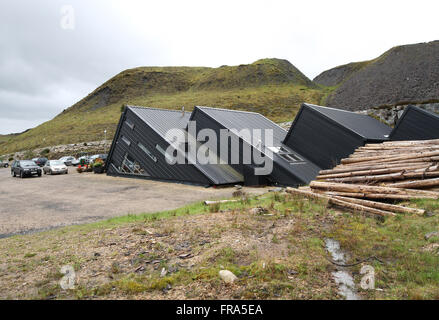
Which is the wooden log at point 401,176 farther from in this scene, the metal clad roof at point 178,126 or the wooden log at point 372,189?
the metal clad roof at point 178,126

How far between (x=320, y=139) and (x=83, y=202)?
17.1 meters

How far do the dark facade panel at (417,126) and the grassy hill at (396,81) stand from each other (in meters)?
20.0

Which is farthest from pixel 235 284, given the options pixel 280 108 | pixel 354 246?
pixel 280 108

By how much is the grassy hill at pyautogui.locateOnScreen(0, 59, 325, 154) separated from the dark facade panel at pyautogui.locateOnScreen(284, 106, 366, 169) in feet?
105

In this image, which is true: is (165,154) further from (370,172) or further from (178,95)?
(178,95)

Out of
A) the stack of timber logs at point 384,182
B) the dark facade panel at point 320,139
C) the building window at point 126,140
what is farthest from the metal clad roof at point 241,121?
the stack of timber logs at point 384,182

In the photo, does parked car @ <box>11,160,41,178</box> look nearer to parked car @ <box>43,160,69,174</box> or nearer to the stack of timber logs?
parked car @ <box>43,160,69,174</box>

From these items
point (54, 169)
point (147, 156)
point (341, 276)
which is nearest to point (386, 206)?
point (341, 276)

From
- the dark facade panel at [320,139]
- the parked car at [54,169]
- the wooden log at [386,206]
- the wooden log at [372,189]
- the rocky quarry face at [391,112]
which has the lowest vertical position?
the parked car at [54,169]

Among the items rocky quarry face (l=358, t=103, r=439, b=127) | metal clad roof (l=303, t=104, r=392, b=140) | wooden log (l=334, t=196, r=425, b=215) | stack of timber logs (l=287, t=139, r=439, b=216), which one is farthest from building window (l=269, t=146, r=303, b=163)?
rocky quarry face (l=358, t=103, r=439, b=127)

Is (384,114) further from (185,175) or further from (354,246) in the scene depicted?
(354,246)

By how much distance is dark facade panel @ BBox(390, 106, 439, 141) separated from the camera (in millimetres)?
17688

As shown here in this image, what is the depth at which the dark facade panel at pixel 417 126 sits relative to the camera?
17688mm

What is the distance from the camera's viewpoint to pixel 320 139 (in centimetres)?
2108
